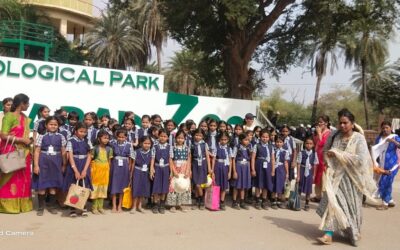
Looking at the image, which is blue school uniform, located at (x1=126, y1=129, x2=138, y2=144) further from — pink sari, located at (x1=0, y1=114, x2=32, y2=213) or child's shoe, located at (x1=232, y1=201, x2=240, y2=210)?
child's shoe, located at (x1=232, y1=201, x2=240, y2=210)

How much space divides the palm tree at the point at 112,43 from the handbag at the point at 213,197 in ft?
92.0

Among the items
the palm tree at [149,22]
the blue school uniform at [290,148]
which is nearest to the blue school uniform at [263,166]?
the blue school uniform at [290,148]

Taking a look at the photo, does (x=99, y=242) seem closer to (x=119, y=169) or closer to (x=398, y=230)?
(x=119, y=169)

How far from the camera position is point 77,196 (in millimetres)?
6160

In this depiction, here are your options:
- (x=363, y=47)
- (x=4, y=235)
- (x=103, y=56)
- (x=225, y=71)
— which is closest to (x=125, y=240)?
(x=4, y=235)

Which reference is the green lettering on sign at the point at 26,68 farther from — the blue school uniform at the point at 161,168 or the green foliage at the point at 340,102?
the green foliage at the point at 340,102

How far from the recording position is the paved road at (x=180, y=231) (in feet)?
16.6

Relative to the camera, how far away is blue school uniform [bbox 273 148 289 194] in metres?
7.64

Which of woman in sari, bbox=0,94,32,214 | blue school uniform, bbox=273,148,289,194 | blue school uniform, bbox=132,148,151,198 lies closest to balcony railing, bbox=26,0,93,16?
woman in sari, bbox=0,94,32,214

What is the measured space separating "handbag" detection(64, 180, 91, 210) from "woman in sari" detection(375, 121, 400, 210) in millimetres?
5653

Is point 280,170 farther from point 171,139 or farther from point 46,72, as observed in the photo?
point 46,72

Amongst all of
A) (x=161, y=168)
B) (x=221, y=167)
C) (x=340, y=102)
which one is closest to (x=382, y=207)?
(x=221, y=167)

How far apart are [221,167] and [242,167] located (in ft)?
1.25

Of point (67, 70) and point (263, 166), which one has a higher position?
point (67, 70)
